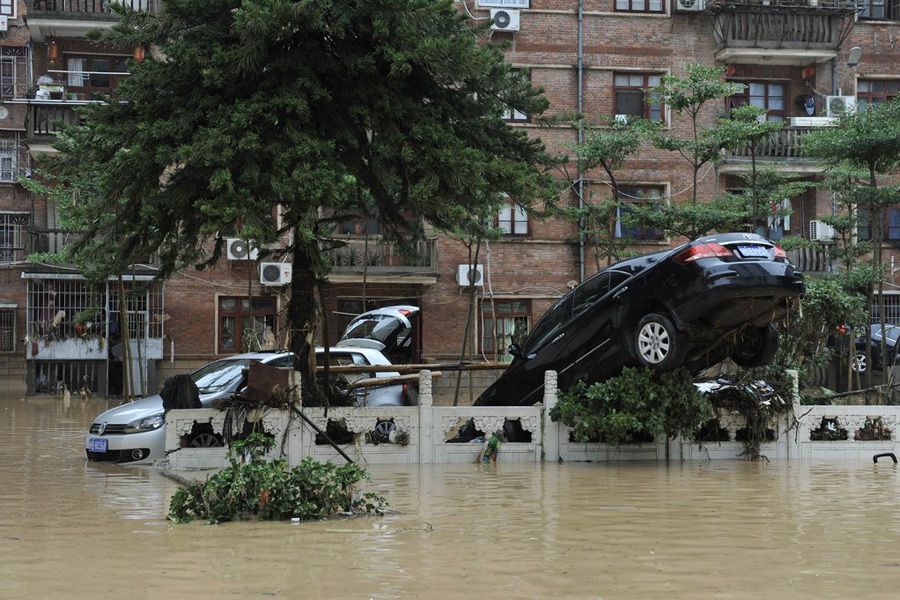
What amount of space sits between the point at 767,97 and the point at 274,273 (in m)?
15.6

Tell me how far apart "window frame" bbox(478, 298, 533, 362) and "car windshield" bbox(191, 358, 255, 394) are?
17.9 m

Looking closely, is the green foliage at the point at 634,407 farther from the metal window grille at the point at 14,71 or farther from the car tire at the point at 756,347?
the metal window grille at the point at 14,71

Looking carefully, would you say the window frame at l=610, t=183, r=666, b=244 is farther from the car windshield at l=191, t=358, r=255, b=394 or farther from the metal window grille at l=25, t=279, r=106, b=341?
the car windshield at l=191, t=358, r=255, b=394

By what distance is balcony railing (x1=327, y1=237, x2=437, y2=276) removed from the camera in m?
34.2

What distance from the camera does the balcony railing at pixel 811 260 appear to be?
3518 cm

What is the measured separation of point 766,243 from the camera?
14320 mm

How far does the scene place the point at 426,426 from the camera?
50.3ft

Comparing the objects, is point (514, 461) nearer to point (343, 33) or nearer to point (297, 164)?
point (297, 164)

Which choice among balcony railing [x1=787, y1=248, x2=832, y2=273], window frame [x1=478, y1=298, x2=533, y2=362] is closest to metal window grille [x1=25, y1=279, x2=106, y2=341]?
window frame [x1=478, y1=298, x2=533, y2=362]

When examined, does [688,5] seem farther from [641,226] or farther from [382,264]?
[382,264]

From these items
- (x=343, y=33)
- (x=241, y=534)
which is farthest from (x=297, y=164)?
(x=241, y=534)

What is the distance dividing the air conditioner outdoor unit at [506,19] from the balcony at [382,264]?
20.5 feet

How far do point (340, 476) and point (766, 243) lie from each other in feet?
21.8

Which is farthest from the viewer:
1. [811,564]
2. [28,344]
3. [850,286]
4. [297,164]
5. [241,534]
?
[28,344]
